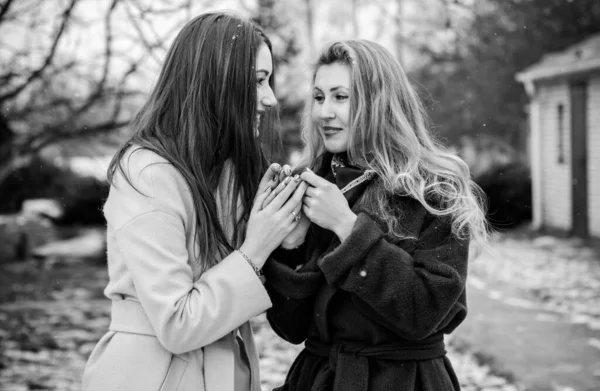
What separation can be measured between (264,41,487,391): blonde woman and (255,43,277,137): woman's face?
251 millimetres

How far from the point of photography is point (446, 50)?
2400 cm

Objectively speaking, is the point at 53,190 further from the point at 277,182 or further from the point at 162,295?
the point at 162,295

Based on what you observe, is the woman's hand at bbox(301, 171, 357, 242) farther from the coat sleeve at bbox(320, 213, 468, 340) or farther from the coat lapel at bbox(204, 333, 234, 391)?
the coat lapel at bbox(204, 333, 234, 391)

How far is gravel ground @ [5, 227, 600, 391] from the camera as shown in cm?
566

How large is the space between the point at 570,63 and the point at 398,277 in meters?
13.9

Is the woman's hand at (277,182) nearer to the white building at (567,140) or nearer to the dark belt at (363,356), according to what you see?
the dark belt at (363,356)

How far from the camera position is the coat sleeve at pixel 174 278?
204 cm

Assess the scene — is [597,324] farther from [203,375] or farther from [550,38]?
[550,38]

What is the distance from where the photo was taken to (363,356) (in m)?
2.33

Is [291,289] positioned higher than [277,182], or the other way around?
[277,182]

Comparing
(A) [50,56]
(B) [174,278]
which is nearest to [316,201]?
(B) [174,278]

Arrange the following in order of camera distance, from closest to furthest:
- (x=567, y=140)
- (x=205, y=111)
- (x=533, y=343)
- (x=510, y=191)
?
(x=205, y=111)
(x=533, y=343)
(x=567, y=140)
(x=510, y=191)

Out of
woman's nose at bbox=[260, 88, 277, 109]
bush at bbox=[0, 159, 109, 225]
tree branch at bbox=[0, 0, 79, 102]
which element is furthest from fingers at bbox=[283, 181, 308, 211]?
bush at bbox=[0, 159, 109, 225]

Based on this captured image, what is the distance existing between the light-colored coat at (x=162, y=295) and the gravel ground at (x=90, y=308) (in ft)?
3.83
